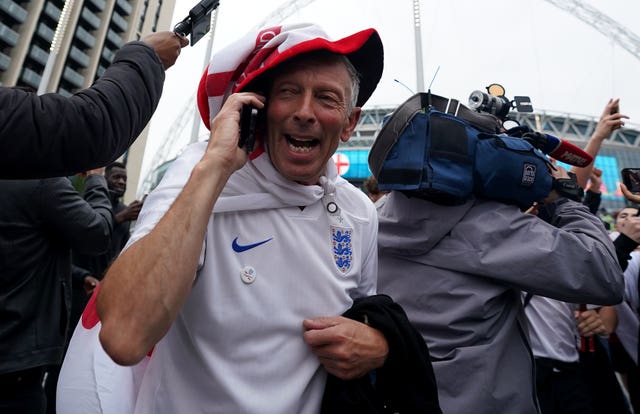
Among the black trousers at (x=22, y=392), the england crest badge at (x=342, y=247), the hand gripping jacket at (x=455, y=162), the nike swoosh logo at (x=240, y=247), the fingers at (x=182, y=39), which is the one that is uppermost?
the fingers at (x=182, y=39)

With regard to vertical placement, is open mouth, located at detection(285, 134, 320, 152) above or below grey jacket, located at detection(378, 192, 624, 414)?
above

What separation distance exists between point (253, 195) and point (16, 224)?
1450mm

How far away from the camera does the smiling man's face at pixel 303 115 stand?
4.54 ft

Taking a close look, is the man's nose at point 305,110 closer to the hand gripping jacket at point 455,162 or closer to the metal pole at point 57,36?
the hand gripping jacket at point 455,162

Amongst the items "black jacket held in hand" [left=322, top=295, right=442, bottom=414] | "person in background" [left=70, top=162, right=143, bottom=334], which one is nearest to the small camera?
"black jacket held in hand" [left=322, top=295, right=442, bottom=414]

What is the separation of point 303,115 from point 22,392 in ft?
6.38

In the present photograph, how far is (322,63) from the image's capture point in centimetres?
144

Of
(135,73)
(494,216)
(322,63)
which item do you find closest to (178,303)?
(135,73)

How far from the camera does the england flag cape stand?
115 centimetres

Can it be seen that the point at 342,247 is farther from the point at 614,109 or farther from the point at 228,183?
the point at 614,109

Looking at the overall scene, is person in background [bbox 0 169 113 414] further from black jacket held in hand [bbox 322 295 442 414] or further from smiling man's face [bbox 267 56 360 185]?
black jacket held in hand [bbox 322 295 442 414]

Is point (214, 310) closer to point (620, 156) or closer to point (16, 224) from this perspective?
point (16, 224)

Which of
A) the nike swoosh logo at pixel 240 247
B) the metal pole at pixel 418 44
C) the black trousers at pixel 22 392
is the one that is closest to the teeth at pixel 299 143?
the nike swoosh logo at pixel 240 247

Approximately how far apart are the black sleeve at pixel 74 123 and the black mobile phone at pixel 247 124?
380 millimetres
